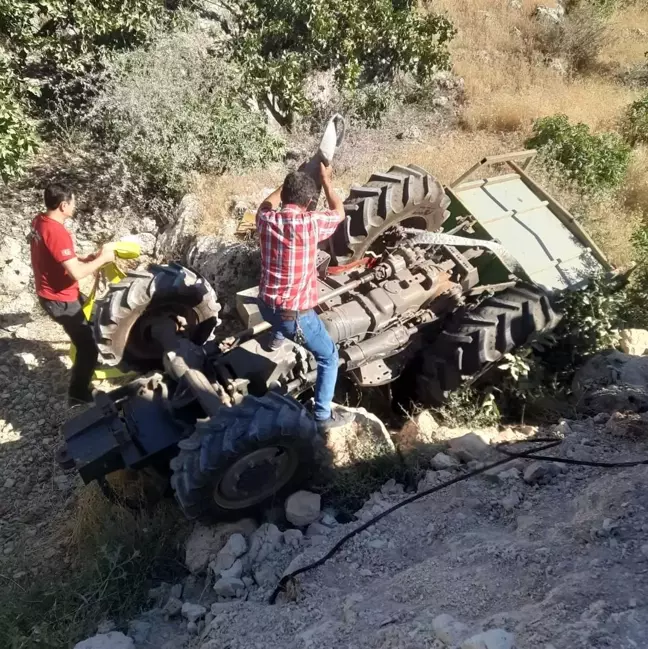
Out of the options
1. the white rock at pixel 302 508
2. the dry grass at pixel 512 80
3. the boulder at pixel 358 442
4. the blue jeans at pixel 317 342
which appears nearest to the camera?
the white rock at pixel 302 508

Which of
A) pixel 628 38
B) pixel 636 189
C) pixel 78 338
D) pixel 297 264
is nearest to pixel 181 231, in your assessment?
pixel 78 338

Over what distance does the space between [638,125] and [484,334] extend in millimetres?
6841

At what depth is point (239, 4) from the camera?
9195mm

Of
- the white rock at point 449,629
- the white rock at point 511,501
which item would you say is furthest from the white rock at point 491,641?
the white rock at point 511,501

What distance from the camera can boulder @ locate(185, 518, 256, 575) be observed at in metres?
3.50

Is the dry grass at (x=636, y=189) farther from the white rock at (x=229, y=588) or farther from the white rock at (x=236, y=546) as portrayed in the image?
the white rock at (x=229, y=588)

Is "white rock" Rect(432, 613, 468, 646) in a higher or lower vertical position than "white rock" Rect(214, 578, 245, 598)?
higher

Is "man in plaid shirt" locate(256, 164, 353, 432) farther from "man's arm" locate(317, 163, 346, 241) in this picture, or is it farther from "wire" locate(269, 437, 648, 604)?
"wire" locate(269, 437, 648, 604)

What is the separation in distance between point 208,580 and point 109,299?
215 cm

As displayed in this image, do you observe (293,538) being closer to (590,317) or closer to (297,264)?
Answer: (297,264)

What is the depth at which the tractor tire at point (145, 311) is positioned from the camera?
4387 mm

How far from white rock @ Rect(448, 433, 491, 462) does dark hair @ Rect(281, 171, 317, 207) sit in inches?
77.6

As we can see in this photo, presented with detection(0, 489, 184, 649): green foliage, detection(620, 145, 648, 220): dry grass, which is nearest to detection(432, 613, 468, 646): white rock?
detection(0, 489, 184, 649): green foliage

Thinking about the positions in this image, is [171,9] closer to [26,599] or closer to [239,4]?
[239,4]
